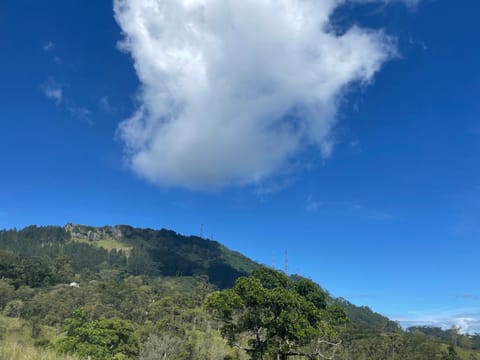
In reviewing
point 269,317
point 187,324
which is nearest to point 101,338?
point 269,317

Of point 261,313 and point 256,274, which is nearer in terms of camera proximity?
point 261,313

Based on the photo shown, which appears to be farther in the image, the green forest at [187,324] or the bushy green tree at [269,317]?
the green forest at [187,324]

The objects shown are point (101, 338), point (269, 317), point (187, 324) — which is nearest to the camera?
point (269, 317)

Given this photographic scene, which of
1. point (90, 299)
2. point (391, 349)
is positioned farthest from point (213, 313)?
point (90, 299)

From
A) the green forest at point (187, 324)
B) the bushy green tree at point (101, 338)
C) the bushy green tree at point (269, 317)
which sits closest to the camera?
the bushy green tree at point (269, 317)

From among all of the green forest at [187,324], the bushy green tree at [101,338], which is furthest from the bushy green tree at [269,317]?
the bushy green tree at [101,338]

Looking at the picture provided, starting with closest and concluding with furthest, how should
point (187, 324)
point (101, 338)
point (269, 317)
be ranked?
point (269, 317)
point (101, 338)
point (187, 324)

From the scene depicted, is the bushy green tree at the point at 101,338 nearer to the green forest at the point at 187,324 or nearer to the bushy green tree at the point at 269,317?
the green forest at the point at 187,324

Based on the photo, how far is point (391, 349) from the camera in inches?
3127

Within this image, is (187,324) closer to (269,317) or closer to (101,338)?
(101,338)

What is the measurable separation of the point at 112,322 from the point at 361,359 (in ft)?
153

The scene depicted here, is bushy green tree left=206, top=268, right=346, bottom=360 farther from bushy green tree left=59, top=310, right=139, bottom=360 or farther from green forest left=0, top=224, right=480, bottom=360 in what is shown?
bushy green tree left=59, top=310, right=139, bottom=360

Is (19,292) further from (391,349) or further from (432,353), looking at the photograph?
(432,353)

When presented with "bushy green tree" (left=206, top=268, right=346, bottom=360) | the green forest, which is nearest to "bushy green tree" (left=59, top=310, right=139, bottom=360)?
the green forest
